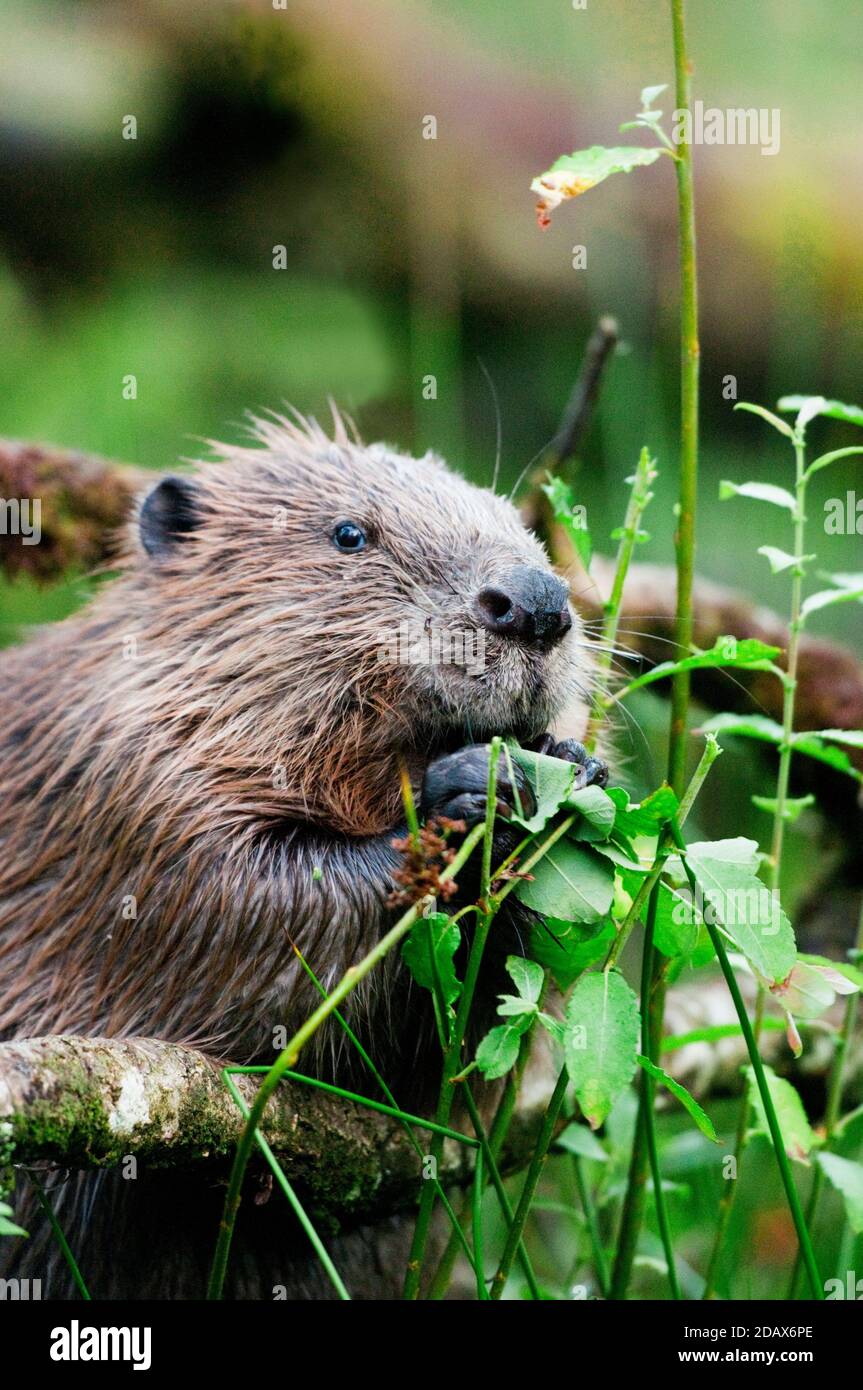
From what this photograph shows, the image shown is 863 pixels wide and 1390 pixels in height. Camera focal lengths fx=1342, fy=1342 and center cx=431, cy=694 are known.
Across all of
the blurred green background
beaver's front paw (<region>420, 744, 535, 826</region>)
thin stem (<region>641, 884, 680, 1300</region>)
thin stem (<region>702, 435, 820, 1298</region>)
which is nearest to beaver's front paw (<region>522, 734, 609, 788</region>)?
beaver's front paw (<region>420, 744, 535, 826</region>)

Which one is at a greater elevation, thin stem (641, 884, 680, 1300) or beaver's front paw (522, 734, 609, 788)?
beaver's front paw (522, 734, 609, 788)

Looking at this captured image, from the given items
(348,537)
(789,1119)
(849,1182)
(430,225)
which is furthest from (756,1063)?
(430,225)

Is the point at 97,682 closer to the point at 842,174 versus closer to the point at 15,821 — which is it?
the point at 15,821

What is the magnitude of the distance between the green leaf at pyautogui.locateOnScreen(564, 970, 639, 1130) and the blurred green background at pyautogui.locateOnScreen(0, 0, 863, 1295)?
16.2ft

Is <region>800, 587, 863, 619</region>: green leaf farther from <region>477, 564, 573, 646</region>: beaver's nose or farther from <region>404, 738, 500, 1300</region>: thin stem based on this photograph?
<region>404, 738, 500, 1300</region>: thin stem

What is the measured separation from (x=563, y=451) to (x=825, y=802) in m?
1.63

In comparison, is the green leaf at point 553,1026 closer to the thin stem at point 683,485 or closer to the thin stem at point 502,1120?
the thin stem at point 502,1120

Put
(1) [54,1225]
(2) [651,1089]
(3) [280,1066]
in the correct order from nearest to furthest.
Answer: (3) [280,1066]
(1) [54,1225]
(2) [651,1089]

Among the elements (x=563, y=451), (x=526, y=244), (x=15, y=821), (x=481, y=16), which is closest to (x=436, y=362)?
(x=526, y=244)

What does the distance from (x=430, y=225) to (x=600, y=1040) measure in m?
6.73

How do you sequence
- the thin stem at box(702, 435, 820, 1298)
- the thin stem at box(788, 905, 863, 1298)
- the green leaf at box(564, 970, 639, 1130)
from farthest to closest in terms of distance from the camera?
the thin stem at box(788, 905, 863, 1298), the thin stem at box(702, 435, 820, 1298), the green leaf at box(564, 970, 639, 1130)

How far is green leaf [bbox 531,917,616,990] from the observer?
7.79 ft

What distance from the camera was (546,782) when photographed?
228 centimetres

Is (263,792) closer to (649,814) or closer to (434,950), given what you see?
(434,950)
